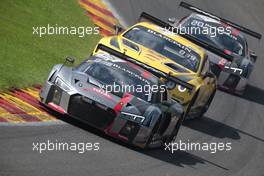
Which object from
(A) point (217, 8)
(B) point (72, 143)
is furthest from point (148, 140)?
(A) point (217, 8)

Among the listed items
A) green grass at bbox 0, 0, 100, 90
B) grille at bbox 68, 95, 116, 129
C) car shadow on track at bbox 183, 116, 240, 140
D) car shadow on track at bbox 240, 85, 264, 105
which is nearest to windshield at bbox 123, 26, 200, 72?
car shadow on track at bbox 183, 116, 240, 140

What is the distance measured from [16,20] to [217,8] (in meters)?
12.4

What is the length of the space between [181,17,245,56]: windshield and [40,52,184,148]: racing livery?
29.4ft

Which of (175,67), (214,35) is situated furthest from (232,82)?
(175,67)

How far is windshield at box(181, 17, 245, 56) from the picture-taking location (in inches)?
928

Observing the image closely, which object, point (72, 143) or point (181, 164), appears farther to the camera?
point (181, 164)

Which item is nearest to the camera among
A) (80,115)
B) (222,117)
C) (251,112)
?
(80,115)

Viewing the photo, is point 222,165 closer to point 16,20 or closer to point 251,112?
point 251,112

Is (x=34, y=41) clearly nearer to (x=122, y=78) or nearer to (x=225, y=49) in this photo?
(x=225, y=49)

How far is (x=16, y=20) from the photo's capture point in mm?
21656

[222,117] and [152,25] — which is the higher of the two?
[152,25]

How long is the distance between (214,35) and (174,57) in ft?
20.0

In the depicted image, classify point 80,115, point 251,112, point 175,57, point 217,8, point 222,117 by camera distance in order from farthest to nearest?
1. point 217,8
2. point 251,112
3. point 222,117
4. point 175,57
5. point 80,115

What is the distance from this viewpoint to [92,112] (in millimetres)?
13422
